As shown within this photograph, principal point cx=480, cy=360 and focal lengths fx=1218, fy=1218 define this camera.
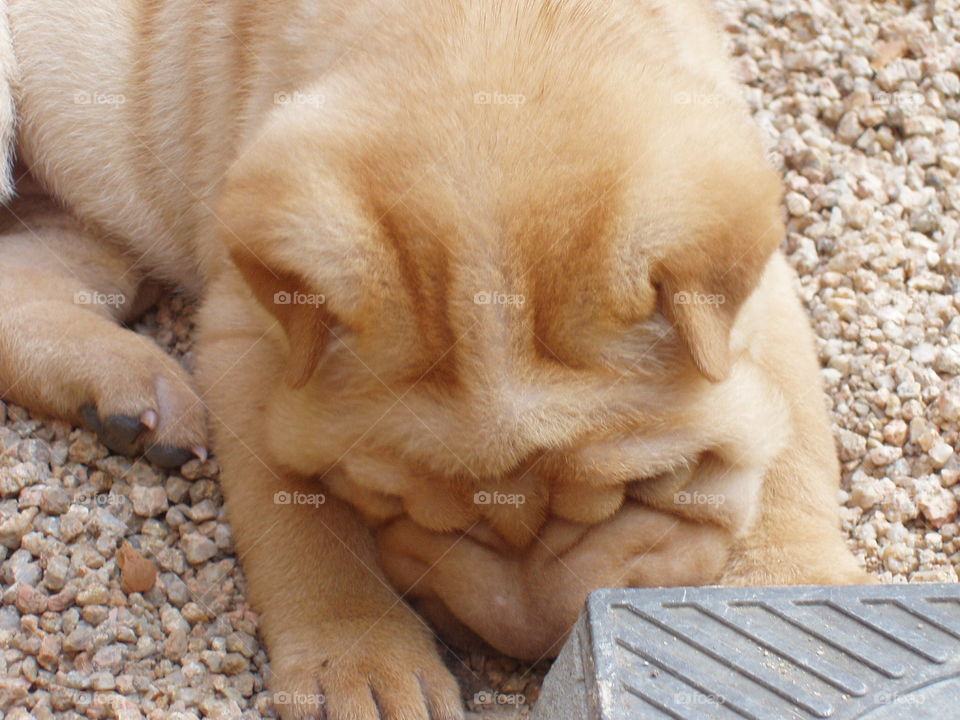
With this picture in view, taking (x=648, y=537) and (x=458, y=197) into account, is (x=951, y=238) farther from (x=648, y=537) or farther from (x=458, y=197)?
(x=458, y=197)

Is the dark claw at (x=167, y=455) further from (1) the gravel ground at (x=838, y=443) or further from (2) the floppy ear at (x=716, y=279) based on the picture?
(2) the floppy ear at (x=716, y=279)

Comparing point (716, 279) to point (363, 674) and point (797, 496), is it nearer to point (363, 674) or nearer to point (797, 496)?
point (797, 496)

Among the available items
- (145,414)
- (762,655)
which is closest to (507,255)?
(762,655)

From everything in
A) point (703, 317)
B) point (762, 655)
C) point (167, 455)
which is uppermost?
point (703, 317)

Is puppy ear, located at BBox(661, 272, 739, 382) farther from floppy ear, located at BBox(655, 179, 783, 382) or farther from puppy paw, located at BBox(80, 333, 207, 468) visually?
puppy paw, located at BBox(80, 333, 207, 468)

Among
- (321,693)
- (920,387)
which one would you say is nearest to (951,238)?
(920,387)

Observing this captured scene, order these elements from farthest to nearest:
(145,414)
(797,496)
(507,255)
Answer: (145,414) < (797,496) < (507,255)
